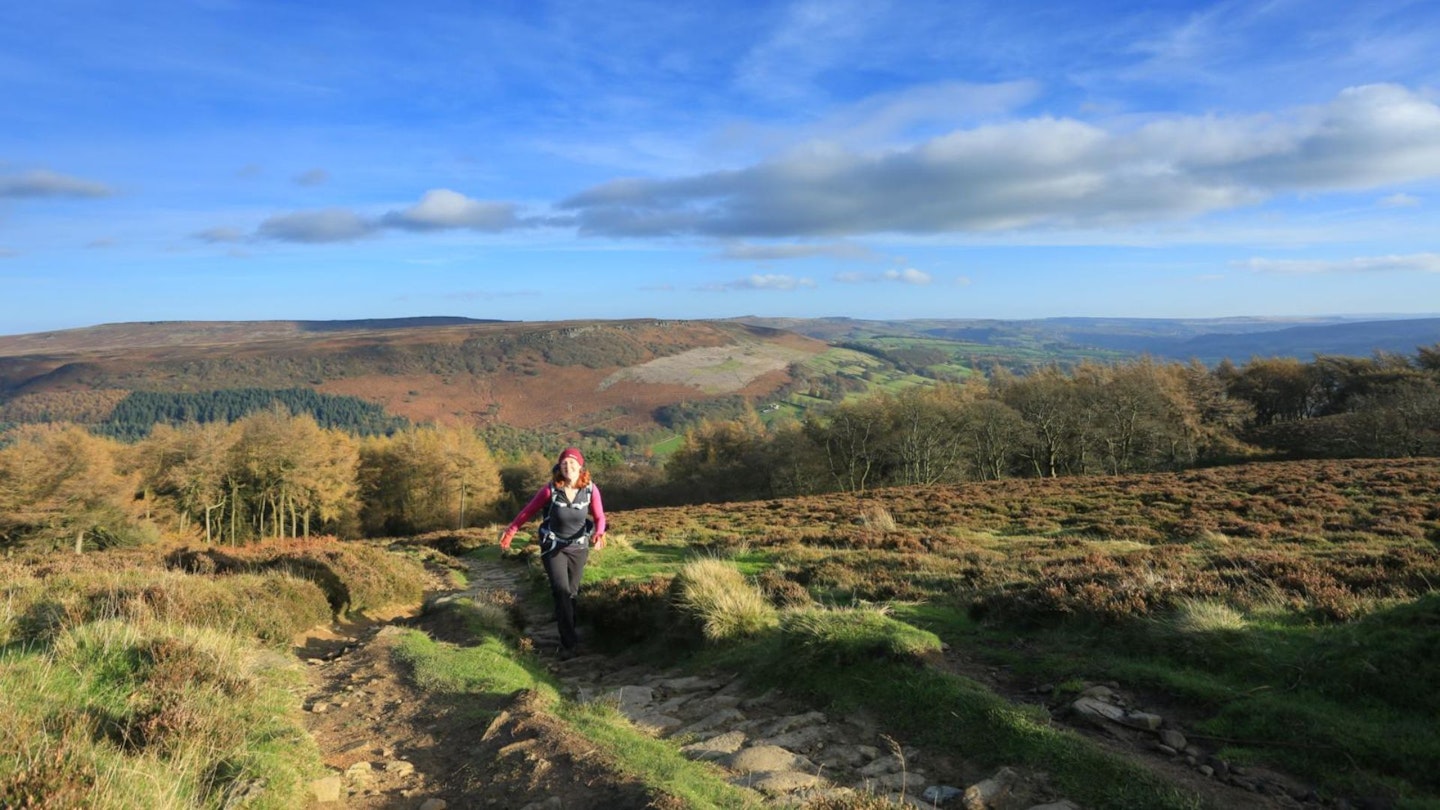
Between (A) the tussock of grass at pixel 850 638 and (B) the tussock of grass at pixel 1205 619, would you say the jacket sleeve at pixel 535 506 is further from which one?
(B) the tussock of grass at pixel 1205 619

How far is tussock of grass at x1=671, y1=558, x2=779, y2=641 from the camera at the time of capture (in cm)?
845

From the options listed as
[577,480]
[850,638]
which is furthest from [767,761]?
[577,480]

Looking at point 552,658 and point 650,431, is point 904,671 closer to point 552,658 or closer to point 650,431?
point 552,658

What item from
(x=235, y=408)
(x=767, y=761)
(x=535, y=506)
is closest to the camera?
(x=767, y=761)

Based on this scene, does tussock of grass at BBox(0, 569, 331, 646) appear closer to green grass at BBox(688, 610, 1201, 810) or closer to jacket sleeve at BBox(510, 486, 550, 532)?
jacket sleeve at BBox(510, 486, 550, 532)

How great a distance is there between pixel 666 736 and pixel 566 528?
158 inches

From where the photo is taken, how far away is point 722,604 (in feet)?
28.5

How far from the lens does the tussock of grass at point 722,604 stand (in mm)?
8445

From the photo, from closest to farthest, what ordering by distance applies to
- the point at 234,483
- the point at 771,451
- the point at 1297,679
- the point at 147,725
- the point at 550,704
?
the point at 147,725
the point at 1297,679
the point at 550,704
the point at 234,483
the point at 771,451

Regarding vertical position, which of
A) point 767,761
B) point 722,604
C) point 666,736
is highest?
point 767,761

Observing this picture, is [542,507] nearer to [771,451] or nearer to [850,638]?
[850,638]

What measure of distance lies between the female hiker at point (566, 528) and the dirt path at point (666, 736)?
6.20 ft

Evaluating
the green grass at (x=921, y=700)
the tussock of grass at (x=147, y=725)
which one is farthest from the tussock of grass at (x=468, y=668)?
the green grass at (x=921, y=700)

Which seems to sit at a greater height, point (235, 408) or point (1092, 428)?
point (1092, 428)
